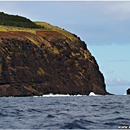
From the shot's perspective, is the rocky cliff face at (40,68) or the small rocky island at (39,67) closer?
the rocky cliff face at (40,68)

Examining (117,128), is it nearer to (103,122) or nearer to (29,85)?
(103,122)

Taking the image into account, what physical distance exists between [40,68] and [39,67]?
791mm

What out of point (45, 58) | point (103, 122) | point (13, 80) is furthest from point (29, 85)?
point (103, 122)

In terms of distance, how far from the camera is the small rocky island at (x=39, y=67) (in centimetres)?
16538

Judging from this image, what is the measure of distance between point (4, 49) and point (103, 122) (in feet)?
473

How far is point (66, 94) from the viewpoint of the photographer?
178 m

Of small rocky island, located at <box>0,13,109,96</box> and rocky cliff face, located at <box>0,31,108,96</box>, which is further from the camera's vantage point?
small rocky island, located at <box>0,13,109,96</box>

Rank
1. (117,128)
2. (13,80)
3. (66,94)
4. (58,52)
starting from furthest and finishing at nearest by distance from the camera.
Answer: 1. (58,52)
2. (66,94)
3. (13,80)
4. (117,128)

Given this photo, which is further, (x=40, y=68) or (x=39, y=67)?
(x=40, y=68)

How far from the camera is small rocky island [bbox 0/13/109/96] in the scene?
165 metres

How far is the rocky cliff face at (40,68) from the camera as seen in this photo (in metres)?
165

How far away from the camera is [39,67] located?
177 meters

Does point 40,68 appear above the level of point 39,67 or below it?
below

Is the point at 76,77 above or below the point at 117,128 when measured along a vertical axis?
above
